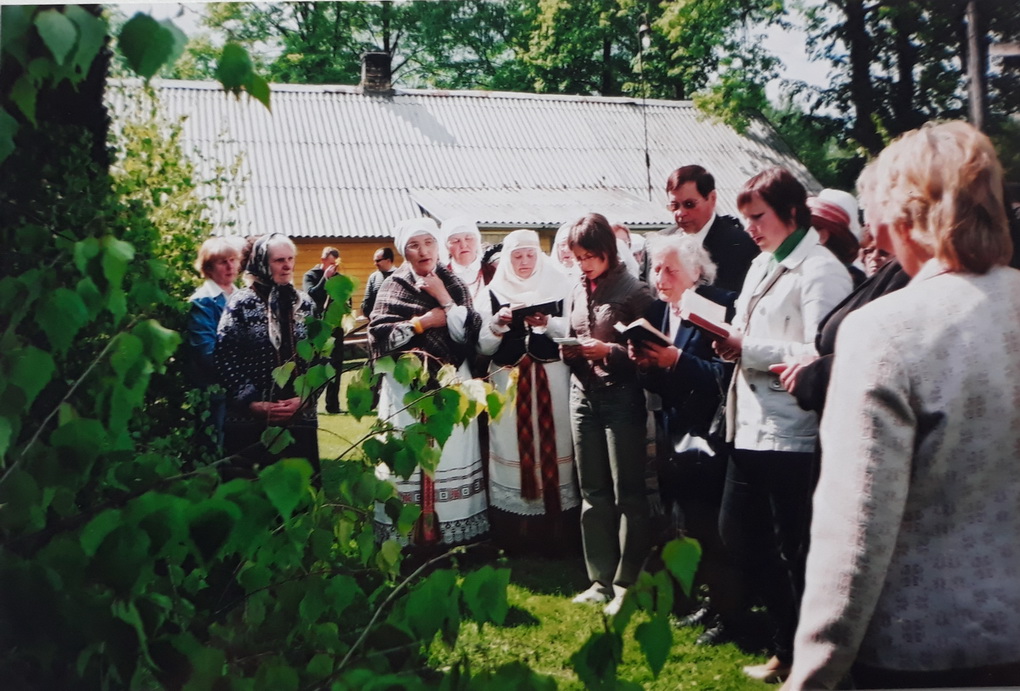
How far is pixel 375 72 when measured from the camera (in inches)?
80.4

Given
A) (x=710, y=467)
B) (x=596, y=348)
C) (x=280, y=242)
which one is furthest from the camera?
(x=596, y=348)

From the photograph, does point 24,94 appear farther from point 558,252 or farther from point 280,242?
point 558,252

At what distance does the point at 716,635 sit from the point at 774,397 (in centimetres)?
61

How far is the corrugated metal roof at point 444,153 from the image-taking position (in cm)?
203

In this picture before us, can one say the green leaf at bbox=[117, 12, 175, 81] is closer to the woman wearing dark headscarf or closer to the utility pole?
the woman wearing dark headscarf

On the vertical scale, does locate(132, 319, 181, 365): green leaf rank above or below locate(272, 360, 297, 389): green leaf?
above

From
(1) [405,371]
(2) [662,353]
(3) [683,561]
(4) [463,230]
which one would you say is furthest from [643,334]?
(3) [683,561]

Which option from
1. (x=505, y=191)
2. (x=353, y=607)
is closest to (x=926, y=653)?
(x=353, y=607)

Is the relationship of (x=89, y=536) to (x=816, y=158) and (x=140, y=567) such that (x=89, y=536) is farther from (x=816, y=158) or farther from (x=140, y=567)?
(x=816, y=158)

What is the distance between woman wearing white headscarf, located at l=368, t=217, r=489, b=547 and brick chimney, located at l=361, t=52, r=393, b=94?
14.0 inches

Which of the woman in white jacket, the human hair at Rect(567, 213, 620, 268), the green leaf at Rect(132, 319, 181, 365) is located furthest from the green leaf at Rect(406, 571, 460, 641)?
the human hair at Rect(567, 213, 620, 268)

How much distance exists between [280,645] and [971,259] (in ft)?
3.66

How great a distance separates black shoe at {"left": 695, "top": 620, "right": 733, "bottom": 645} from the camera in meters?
2.05

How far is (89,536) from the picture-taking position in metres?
0.87
